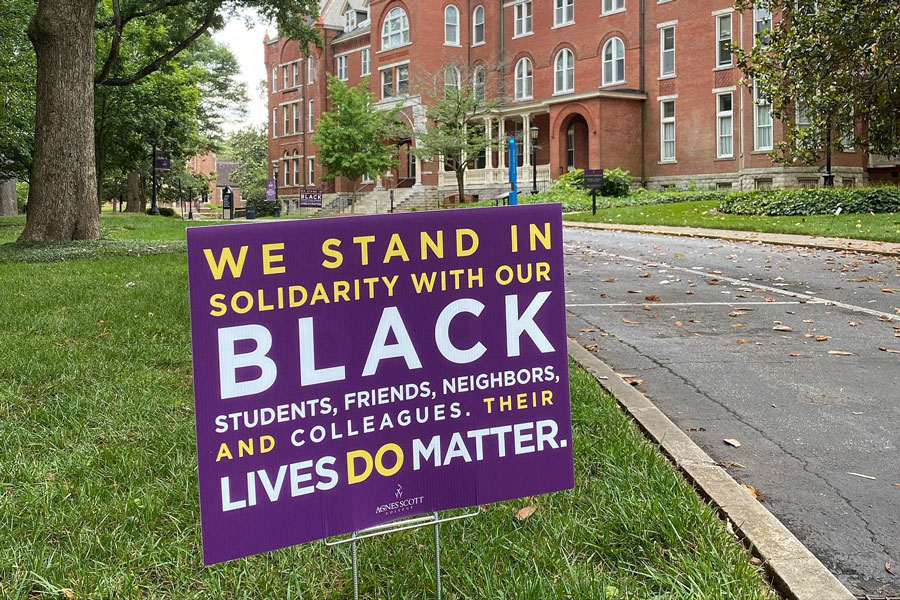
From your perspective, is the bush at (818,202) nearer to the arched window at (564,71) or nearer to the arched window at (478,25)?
the arched window at (564,71)

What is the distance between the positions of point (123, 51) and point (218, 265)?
1264 inches

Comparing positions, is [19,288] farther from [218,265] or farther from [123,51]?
[123,51]

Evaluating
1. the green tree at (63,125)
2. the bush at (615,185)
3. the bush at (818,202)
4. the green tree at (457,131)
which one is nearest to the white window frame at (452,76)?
the green tree at (457,131)

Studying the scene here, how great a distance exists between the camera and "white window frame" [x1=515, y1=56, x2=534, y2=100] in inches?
1689

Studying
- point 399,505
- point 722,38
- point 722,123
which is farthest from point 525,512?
point 722,38

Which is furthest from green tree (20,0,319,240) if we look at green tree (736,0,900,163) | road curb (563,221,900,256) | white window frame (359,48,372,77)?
white window frame (359,48,372,77)

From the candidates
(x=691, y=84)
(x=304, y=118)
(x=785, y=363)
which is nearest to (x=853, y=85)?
(x=785, y=363)

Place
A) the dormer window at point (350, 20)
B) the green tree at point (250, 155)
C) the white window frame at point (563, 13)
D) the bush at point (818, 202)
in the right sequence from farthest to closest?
the green tree at point (250, 155)
the dormer window at point (350, 20)
the white window frame at point (563, 13)
the bush at point (818, 202)

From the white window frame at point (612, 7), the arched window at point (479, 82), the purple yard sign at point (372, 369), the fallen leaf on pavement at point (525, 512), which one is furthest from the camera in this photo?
the arched window at point (479, 82)

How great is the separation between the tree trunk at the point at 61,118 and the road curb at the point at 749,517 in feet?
42.1

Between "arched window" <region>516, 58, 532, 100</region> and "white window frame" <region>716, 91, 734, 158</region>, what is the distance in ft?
37.6

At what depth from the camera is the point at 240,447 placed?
7.09ft

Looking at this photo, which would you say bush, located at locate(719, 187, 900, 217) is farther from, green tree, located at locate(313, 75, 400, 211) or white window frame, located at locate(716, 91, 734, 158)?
green tree, located at locate(313, 75, 400, 211)

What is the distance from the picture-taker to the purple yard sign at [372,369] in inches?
84.1
